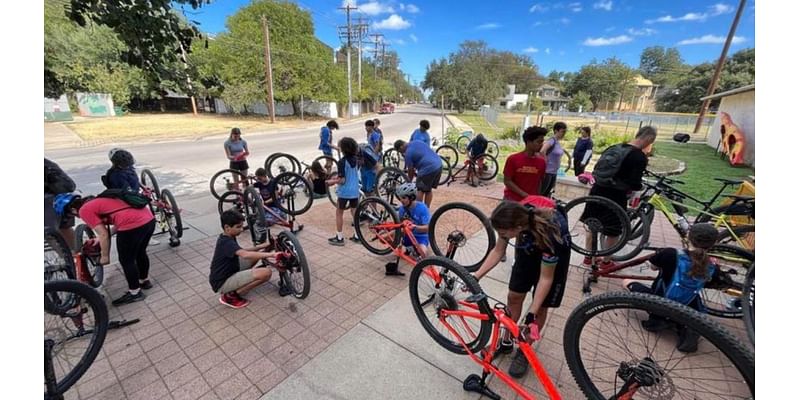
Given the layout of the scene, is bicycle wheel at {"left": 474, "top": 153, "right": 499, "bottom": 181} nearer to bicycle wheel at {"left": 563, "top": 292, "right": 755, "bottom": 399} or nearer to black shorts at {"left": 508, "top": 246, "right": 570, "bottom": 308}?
bicycle wheel at {"left": 563, "top": 292, "right": 755, "bottom": 399}

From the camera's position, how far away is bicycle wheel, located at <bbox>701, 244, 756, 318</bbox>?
2746mm

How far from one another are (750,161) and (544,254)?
1502cm

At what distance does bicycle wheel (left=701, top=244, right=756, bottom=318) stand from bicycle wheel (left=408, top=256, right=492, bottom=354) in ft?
6.95

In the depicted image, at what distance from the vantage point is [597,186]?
389cm

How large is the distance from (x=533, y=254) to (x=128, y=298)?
3.91 metres

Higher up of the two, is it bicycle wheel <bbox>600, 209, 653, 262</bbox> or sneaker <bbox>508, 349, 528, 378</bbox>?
bicycle wheel <bbox>600, 209, 653, 262</bbox>

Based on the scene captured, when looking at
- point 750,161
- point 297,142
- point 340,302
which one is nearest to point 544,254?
point 340,302

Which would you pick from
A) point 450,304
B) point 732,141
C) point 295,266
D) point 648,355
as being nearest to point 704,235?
point 648,355

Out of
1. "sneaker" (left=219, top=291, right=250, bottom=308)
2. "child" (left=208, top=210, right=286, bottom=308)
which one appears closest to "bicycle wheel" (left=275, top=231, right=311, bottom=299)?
"child" (left=208, top=210, right=286, bottom=308)

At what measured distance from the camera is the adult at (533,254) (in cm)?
193

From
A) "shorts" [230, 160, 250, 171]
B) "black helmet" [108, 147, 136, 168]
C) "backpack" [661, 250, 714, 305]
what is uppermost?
"black helmet" [108, 147, 136, 168]

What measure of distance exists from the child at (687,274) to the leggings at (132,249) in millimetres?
4787

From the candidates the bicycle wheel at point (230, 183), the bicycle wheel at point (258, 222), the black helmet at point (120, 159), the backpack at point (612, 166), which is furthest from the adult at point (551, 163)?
the black helmet at point (120, 159)

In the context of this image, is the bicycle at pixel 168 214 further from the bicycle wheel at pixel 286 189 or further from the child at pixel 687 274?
the child at pixel 687 274
